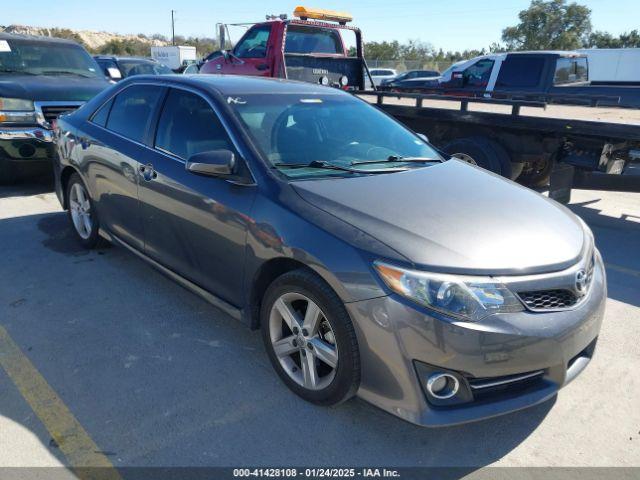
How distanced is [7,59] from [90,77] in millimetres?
1125

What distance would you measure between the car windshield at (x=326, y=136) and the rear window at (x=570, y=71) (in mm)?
8269

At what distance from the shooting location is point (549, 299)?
2457 mm

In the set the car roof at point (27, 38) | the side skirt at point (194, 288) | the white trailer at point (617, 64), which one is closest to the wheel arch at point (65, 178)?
the side skirt at point (194, 288)

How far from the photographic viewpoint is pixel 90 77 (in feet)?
27.0

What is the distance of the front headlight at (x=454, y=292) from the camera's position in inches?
89.4

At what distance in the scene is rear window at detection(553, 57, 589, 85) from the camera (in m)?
10.8

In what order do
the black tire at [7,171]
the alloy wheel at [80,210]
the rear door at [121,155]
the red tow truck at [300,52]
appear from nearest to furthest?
the rear door at [121,155], the alloy wheel at [80,210], the black tire at [7,171], the red tow truck at [300,52]

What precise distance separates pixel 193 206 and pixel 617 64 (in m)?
22.3

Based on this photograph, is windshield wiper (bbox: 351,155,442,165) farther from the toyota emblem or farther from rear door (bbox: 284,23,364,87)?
rear door (bbox: 284,23,364,87)

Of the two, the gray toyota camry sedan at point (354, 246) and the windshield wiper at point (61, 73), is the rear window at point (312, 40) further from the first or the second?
the gray toyota camry sedan at point (354, 246)

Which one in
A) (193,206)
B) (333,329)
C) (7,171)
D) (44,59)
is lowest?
(7,171)

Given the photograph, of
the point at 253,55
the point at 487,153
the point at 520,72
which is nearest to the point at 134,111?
the point at 487,153

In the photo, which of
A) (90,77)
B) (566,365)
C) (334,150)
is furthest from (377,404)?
(90,77)

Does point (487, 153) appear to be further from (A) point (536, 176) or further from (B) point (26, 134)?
(B) point (26, 134)
